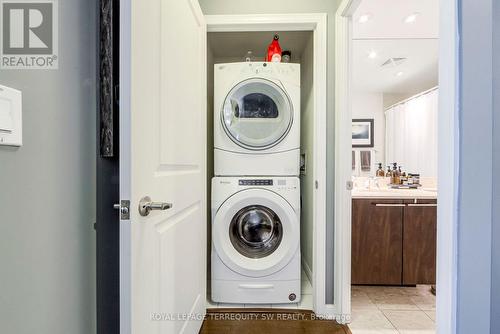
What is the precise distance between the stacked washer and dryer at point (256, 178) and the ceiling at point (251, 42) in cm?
61

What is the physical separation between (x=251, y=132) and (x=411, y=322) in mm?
1711

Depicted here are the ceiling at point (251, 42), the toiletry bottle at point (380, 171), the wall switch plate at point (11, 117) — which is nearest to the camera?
the wall switch plate at point (11, 117)

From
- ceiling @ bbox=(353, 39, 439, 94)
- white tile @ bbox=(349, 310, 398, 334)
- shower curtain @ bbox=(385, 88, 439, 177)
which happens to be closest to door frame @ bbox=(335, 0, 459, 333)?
white tile @ bbox=(349, 310, 398, 334)

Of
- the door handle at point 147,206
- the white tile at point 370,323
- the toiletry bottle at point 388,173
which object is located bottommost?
the white tile at point 370,323

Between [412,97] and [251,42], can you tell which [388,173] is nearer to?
[412,97]

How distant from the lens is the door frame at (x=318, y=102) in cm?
174

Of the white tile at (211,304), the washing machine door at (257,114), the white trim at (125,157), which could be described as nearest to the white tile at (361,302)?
the white tile at (211,304)

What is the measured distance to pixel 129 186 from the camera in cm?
78

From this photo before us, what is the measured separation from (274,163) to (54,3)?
57.5 inches

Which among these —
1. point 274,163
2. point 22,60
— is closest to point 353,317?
point 274,163

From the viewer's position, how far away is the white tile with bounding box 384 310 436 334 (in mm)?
1679

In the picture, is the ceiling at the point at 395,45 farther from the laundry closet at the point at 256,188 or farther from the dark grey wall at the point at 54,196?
the dark grey wall at the point at 54,196

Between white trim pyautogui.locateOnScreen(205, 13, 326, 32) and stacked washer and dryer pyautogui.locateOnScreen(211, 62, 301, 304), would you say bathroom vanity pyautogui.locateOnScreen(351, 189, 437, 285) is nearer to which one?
stacked washer and dryer pyautogui.locateOnScreen(211, 62, 301, 304)

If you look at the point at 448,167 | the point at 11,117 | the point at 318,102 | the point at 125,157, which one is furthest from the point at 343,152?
the point at 11,117
